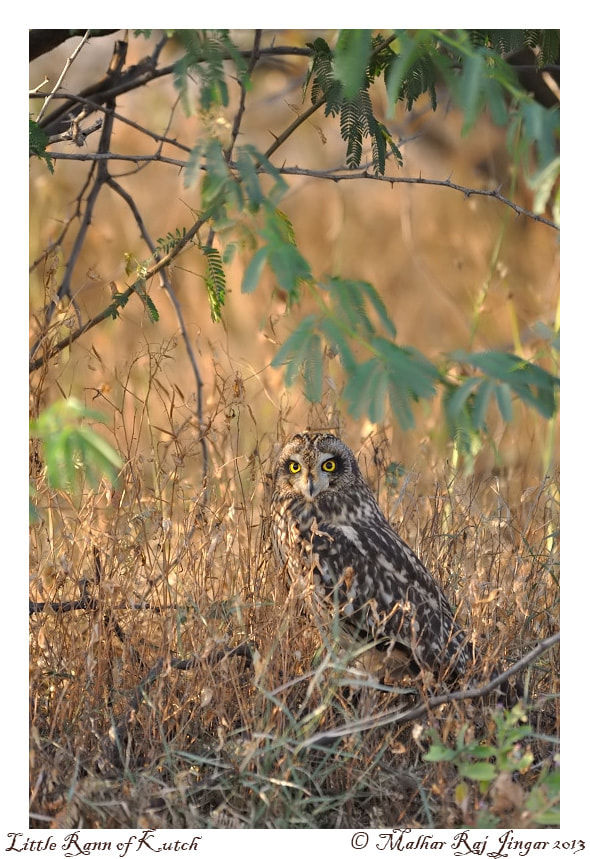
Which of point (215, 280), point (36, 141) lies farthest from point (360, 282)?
point (36, 141)

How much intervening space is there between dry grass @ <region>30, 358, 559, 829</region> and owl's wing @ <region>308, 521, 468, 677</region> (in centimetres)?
11

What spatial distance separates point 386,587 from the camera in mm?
3121

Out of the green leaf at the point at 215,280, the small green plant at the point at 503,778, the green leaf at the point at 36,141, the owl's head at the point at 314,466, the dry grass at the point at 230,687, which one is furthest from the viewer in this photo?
the owl's head at the point at 314,466

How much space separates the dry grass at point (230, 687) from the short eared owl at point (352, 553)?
11 cm

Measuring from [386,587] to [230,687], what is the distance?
62cm

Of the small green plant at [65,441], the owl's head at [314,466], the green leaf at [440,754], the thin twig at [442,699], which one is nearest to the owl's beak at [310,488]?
the owl's head at [314,466]

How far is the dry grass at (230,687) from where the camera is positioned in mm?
2416

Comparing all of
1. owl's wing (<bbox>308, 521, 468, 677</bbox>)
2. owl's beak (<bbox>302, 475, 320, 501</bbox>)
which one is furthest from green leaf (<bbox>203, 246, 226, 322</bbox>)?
owl's wing (<bbox>308, 521, 468, 677</bbox>)

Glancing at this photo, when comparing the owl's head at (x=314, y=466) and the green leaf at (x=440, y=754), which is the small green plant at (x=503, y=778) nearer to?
the green leaf at (x=440, y=754)

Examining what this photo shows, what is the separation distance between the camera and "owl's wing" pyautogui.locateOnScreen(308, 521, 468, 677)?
3074 mm

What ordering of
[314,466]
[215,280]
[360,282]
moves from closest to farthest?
[360,282], [215,280], [314,466]

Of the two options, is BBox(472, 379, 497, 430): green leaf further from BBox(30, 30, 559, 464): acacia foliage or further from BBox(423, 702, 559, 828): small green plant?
BBox(423, 702, 559, 828): small green plant

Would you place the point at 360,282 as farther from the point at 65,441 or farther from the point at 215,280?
the point at 215,280

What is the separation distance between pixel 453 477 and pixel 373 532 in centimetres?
66
